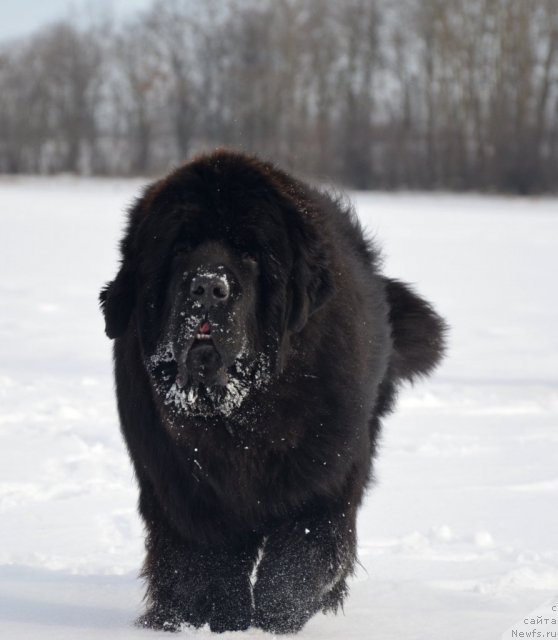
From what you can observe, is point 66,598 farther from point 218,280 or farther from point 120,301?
point 218,280

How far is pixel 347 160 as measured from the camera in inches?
1452

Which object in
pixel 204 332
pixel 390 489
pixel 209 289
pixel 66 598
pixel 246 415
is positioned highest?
pixel 209 289

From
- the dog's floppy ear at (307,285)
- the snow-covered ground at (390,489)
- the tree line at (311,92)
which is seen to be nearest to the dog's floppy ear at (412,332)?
the snow-covered ground at (390,489)

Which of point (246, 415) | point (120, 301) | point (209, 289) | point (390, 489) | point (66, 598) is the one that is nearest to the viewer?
point (209, 289)

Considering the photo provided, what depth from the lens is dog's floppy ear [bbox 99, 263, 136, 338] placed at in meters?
3.33

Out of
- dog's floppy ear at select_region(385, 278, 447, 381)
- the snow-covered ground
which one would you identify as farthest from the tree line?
dog's floppy ear at select_region(385, 278, 447, 381)

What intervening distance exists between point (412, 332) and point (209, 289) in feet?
6.05

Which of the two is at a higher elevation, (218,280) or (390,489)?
(218,280)

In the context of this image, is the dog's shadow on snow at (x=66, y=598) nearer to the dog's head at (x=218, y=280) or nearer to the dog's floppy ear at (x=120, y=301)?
the dog's head at (x=218, y=280)

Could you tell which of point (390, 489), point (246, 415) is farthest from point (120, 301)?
point (390, 489)

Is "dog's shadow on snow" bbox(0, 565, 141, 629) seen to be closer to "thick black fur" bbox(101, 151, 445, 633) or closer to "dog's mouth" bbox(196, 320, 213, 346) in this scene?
"thick black fur" bbox(101, 151, 445, 633)

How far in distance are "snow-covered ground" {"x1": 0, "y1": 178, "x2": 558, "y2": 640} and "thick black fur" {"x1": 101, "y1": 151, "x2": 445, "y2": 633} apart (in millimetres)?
181

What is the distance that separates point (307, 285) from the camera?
3240 mm

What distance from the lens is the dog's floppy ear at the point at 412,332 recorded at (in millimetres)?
4586
